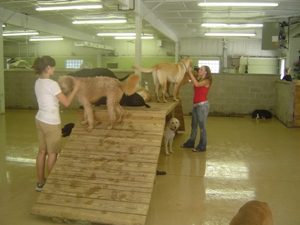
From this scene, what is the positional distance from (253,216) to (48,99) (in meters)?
2.24

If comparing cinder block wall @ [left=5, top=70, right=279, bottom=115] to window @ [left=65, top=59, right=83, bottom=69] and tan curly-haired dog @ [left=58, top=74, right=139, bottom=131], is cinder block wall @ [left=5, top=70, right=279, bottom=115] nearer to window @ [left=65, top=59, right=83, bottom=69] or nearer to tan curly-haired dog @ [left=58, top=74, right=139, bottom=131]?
tan curly-haired dog @ [left=58, top=74, right=139, bottom=131]

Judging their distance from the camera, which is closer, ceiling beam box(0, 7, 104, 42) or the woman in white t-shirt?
the woman in white t-shirt

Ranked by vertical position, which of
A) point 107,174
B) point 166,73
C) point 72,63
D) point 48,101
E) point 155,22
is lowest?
point 107,174

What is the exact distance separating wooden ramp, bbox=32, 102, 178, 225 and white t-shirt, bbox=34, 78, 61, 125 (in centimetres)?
46

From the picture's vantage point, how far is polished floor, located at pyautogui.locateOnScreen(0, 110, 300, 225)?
3105 mm

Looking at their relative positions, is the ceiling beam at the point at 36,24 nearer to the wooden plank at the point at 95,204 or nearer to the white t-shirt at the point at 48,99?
the white t-shirt at the point at 48,99

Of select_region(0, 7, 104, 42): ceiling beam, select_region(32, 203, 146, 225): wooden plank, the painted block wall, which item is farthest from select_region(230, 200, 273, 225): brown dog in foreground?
select_region(0, 7, 104, 42): ceiling beam

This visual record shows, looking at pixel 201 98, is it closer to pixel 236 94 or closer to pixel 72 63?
pixel 236 94

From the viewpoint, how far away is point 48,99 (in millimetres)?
3207

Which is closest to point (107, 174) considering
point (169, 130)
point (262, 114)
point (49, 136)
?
point (49, 136)

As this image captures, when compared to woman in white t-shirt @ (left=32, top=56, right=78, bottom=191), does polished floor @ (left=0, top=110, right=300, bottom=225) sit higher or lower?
lower

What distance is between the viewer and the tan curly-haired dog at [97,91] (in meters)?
3.55

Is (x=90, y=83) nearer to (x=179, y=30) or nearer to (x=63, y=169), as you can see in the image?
(x=63, y=169)

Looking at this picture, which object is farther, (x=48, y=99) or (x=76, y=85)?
(x=76, y=85)
